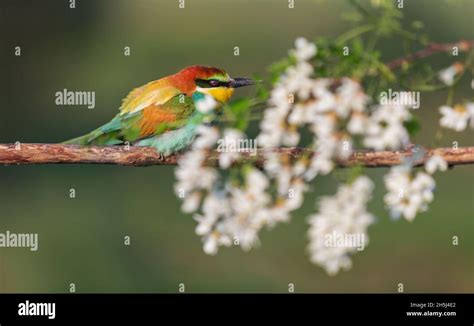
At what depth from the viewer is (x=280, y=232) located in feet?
16.4

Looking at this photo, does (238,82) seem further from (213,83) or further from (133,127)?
(133,127)

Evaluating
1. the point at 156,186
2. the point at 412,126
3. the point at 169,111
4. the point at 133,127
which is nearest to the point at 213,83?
the point at 169,111

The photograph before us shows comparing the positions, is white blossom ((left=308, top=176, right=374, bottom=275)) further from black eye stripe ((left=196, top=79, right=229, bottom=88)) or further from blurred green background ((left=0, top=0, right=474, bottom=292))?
blurred green background ((left=0, top=0, right=474, bottom=292))

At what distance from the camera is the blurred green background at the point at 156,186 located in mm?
4582

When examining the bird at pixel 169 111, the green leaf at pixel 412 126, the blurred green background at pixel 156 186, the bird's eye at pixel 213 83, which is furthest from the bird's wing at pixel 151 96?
the blurred green background at pixel 156 186

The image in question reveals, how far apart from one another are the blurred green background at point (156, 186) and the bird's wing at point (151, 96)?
1.52 m

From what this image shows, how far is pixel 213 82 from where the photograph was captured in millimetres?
2777

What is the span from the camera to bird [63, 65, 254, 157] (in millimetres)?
2736

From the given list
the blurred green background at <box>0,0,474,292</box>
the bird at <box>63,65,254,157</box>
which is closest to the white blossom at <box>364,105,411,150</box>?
the bird at <box>63,65,254,157</box>

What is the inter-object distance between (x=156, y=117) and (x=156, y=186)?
2672mm

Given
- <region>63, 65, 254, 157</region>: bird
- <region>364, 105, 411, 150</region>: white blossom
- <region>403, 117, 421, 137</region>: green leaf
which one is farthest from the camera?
<region>63, 65, 254, 157</region>: bird

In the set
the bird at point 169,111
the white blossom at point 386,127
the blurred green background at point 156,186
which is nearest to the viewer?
the white blossom at point 386,127

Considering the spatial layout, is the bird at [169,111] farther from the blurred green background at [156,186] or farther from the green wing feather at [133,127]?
the blurred green background at [156,186]

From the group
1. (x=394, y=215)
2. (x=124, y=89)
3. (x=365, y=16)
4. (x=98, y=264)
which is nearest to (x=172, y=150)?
(x=365, y=16)
